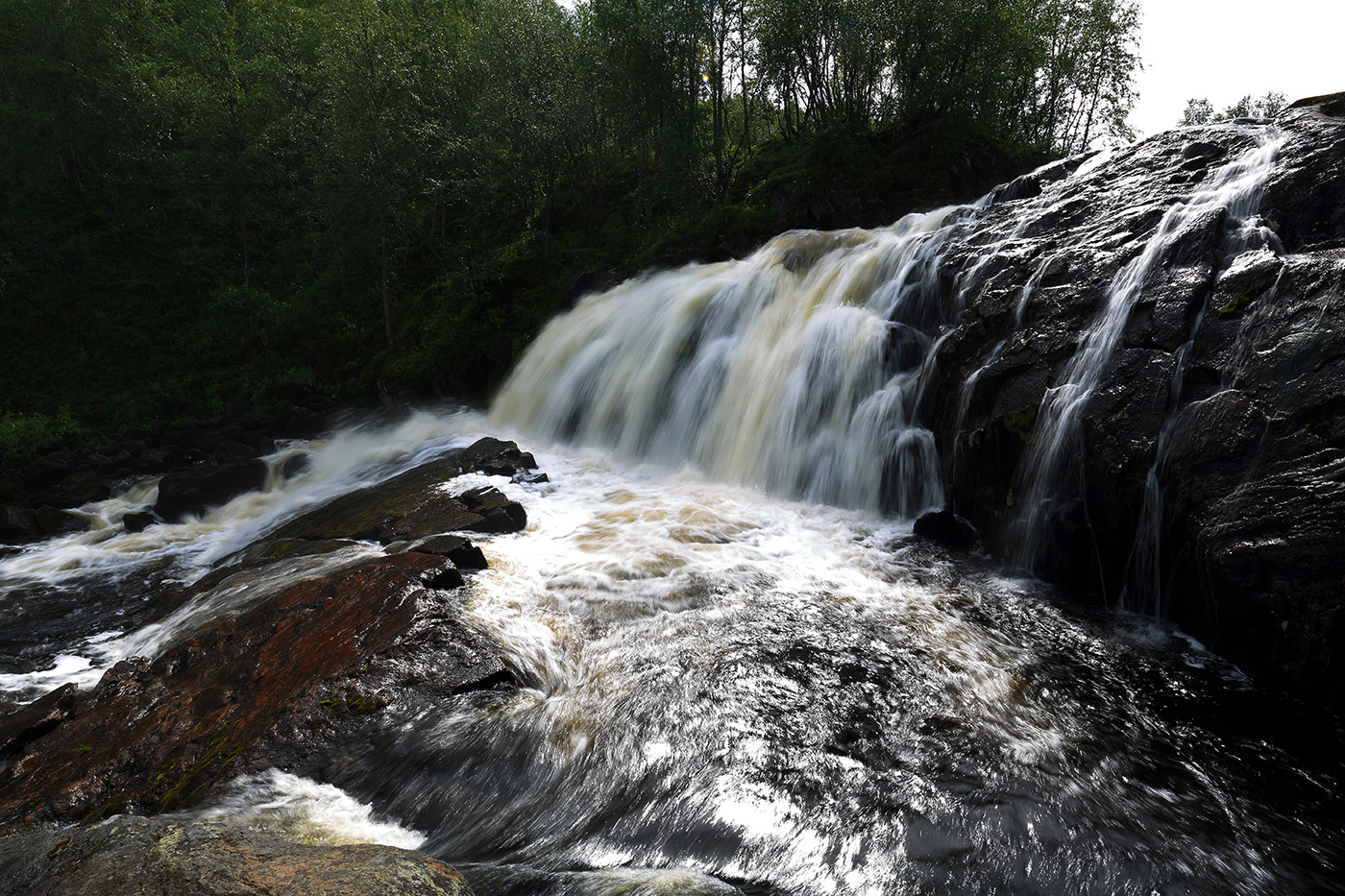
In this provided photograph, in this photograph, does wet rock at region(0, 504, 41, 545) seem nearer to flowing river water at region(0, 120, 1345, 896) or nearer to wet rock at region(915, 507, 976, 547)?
flowing river water at region(0, 120, 1345, 896)

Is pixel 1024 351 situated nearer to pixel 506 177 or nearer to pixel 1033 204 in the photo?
pixel 1033 204

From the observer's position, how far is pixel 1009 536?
670cm

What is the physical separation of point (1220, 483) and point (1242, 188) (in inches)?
168

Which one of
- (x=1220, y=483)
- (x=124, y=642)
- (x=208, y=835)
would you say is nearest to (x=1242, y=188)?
(x=1220, y=483)

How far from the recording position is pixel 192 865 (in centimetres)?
222

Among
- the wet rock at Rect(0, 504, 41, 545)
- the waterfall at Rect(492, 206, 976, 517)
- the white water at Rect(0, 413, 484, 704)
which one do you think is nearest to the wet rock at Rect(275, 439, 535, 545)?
the white water at Rect(0, 413, 484, 704)

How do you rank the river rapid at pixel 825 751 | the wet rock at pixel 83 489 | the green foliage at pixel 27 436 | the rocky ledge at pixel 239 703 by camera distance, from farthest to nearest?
the green foliage at pixel 27 436
the wet rock at pixel 83 489
the river rapid at pixel 825 751
the rocky ledge at pixel 239 703

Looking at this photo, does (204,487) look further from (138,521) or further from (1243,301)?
(1243,301)

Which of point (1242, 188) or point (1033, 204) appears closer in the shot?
point (1242, 188)

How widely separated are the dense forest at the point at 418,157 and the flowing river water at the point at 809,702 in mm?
9868

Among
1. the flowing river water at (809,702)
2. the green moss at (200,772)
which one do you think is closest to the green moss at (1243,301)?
the flowing river water at (809,702)

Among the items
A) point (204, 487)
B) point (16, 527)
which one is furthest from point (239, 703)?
point (16, 527)

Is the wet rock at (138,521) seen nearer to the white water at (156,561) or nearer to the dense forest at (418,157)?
the white water at (156,561)

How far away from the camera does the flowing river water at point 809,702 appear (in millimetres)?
3215
